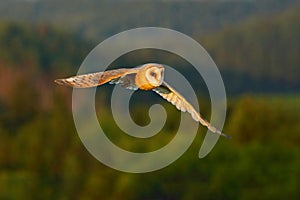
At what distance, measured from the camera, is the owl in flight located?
101 inches

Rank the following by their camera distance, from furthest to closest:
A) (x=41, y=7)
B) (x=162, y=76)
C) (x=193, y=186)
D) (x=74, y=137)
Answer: (x=41, y=7) < (x=74, y=137) < (x=193, y=186) < (x=162, y=76)

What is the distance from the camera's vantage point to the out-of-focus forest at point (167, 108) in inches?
745

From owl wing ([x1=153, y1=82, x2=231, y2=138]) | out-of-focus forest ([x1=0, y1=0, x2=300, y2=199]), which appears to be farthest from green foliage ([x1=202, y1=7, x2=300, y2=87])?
owl wing ([x1=153, y1=82, x2=231, y2=138])

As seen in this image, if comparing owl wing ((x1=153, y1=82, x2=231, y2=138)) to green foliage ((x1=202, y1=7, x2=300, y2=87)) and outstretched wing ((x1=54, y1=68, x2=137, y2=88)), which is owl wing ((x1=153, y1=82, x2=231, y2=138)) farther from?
green foliage ((x1=202, y1=7, x2=300, y2=87))

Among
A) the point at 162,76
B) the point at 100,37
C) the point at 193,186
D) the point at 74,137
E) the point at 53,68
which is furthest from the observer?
the point at 100,37

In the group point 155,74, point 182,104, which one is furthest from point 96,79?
point 182,104

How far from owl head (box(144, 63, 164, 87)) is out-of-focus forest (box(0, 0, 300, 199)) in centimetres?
1566

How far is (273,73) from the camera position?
148 feet

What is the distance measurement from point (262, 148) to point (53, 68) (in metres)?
19.9

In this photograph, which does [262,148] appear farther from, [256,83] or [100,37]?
[100,37]

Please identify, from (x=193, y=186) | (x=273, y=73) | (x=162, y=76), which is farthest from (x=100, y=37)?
(x=162, y=76)

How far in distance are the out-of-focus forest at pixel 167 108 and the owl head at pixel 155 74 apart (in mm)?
15656

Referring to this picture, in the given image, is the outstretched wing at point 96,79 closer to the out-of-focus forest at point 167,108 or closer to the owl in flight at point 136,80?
the owl in flight at point 136,80

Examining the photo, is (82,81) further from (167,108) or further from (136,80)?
(167,108)
